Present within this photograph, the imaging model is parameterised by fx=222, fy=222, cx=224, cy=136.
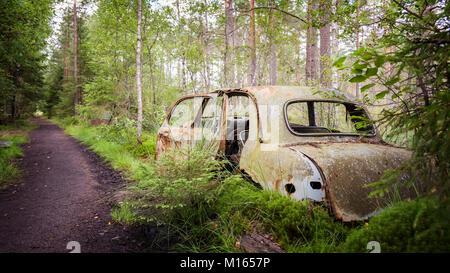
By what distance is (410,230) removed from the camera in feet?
4.68

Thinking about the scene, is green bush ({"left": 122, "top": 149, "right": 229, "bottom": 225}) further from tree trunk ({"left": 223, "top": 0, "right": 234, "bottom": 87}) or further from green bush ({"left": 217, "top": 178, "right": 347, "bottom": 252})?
tree trunk ({"left": 223, "top": 0, "right": 234, "bottom": 87})

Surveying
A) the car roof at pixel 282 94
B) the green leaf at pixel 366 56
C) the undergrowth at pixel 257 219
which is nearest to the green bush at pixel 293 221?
the undergrowth at pixel 257 219

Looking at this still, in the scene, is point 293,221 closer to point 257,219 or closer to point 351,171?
point 257,219

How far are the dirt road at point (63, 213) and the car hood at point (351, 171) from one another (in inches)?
78.5

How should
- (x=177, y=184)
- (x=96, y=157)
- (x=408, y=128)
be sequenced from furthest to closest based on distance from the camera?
(x=96, y=157) → (x=177, y=184) → (x=408, y=128)

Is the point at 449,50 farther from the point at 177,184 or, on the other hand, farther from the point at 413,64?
the point at 177,184

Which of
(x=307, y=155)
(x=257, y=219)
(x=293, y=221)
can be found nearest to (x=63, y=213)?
(x=257, y=219)

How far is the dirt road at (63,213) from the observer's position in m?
2.75

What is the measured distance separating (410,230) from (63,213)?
4.54 metres

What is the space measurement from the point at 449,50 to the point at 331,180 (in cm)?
120
